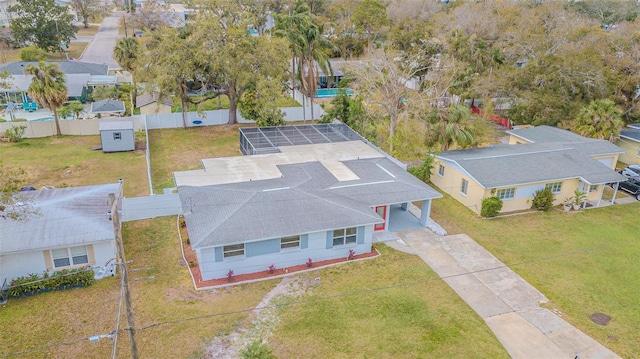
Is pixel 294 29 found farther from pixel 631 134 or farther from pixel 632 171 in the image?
pixel 631 134

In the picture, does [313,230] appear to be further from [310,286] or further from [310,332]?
[310,332]

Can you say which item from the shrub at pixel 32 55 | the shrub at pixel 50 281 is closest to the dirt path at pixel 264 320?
the shrub at pixel 50 281

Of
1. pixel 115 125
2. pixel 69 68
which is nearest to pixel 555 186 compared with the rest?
pixel 115 125

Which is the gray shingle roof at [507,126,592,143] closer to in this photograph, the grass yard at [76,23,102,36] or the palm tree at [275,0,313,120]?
the palm tree at [275,0,313,120]

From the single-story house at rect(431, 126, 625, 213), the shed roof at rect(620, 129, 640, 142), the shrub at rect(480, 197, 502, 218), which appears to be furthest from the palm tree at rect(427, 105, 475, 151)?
the shed roof at rect(620, 129, 640, 142)

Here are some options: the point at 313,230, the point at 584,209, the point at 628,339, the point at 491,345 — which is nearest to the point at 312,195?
the point at 313,230
